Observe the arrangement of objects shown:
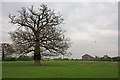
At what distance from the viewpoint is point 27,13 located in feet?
139

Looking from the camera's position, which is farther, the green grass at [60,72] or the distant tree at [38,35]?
the distant tree at [38,35]

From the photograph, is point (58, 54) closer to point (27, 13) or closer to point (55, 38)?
point (55, 38)

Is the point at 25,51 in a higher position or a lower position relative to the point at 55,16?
lower

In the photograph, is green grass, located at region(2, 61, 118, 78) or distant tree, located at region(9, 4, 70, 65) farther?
distant tree, located at region(9, 4, 70, 65)

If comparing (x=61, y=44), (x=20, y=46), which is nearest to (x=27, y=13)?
(x=20, y=46)

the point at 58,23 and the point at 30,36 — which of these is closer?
the point at 30,36

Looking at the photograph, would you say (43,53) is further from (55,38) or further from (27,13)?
(27,13)

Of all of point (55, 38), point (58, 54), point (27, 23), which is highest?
point (27, 23)

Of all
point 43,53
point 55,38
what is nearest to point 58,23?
point 55,38

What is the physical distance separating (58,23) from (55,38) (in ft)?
19.1

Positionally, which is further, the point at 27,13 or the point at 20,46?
the point at 27,13

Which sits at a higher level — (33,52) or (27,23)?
(27,23)

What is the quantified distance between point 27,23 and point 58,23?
25.1ft

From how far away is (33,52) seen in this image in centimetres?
4094
